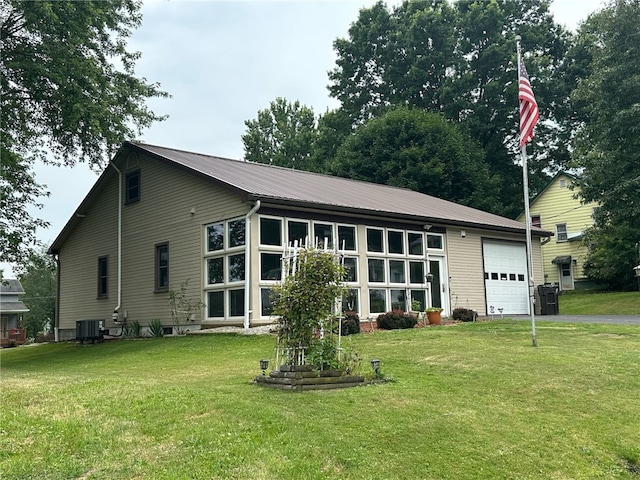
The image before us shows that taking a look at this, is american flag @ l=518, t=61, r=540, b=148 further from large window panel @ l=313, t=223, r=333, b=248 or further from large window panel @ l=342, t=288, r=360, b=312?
large window panel @ l=342, t=288, r=360, b=312

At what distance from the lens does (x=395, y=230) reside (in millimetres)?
17797

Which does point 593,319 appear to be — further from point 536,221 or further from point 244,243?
point 536,221

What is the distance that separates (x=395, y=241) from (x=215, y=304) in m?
5.66

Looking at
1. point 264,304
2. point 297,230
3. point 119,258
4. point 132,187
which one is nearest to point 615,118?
point 297,230

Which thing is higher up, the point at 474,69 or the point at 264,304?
the point at 474,69

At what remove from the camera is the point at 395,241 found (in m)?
17.8

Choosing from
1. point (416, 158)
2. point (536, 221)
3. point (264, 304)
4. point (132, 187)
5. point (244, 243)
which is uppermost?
point (416, 158)

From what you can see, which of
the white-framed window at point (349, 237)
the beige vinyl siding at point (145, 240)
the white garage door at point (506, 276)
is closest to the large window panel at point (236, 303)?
the beige vinyl siding at point (145, 240)

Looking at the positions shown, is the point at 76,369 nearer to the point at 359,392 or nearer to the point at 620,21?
the point at 359,392

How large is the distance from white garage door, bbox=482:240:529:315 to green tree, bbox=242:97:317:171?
24579mm

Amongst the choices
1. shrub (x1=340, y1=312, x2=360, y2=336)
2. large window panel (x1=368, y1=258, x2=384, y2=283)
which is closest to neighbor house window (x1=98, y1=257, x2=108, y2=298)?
large window panel (x1=368, y1=258, x2=384, y2=283)

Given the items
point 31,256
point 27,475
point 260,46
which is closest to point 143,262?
point 31,256

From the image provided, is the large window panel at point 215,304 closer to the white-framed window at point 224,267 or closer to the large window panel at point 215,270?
the white-framed window at point 224,267

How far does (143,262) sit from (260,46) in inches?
290
